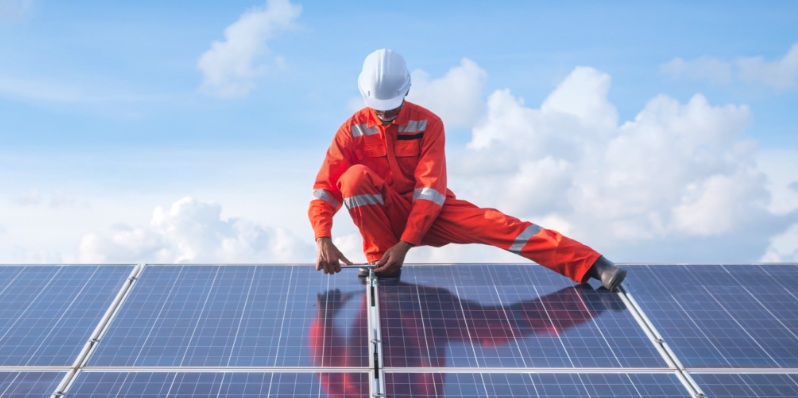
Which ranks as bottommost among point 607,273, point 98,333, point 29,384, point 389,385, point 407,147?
point 389,385

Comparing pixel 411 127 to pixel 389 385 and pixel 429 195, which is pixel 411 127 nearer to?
pixel 429 195

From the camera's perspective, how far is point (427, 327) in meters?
3.89

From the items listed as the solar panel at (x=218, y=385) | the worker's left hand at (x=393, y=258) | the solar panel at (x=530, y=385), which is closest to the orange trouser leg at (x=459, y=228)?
the worker's left hand at (x=393, y=258)

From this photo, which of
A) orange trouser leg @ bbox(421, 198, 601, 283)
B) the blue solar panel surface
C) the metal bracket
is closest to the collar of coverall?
orange trouser leg @ bbox(421, 198, 601, 283)

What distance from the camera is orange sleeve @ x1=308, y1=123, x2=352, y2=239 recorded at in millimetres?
4449

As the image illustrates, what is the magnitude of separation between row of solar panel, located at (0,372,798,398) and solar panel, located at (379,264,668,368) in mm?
142

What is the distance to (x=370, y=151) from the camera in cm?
476

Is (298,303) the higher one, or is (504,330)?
(298,303)

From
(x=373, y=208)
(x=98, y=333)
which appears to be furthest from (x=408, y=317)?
(x=98, y=333)

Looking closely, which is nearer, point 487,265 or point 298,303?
point 298,303

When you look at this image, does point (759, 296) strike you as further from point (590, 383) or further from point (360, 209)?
point (360, 209)

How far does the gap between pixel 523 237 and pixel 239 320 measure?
200cm

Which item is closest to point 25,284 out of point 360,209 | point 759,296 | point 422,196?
point 360,209

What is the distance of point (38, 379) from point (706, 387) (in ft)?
11.7
